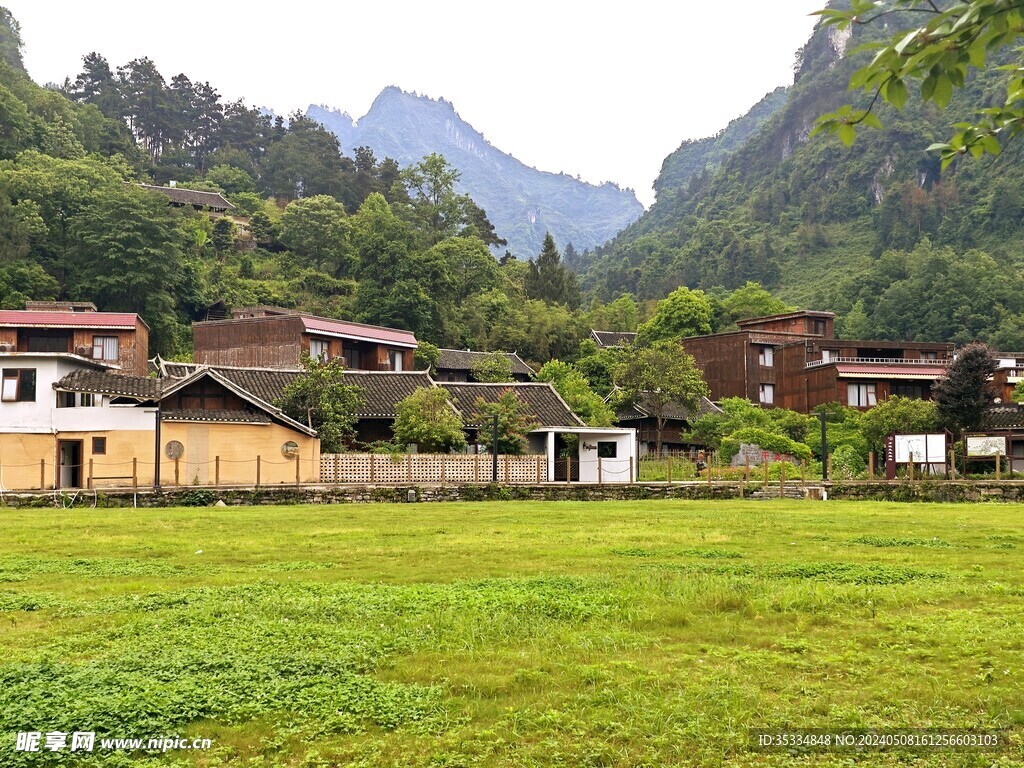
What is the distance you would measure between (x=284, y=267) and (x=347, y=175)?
91.7 feet

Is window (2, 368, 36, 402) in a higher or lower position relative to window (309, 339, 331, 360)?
lower

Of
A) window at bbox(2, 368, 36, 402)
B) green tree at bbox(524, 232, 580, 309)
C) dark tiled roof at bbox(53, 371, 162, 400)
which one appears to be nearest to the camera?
dark tiled roof at bbox(53, 371, 162, 400)

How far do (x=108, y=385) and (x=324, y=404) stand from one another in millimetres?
7813

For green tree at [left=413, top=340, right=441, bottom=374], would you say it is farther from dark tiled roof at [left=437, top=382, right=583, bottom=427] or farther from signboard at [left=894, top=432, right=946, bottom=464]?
signboard at [left=894, top=432, right=946, bottom=464]

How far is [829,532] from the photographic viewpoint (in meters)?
17.5

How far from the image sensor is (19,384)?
33031mm

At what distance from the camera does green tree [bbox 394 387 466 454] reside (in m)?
35.5

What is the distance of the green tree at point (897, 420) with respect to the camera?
44250 mm

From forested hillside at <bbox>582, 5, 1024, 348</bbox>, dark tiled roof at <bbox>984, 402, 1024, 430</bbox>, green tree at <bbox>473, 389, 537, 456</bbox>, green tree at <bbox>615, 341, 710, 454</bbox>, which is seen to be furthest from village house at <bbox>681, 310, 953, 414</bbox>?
green tree at <bbox>473, 389, 537, 456</bbox>

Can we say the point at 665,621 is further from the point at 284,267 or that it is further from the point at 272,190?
the point at 272,190

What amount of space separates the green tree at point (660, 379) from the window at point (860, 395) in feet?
40.8

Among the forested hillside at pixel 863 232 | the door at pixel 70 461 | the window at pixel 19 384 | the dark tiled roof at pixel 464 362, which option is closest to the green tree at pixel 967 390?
the dark tiled roof at pixel 464 362

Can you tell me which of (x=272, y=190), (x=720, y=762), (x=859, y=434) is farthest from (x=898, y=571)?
(x=272, y=190)

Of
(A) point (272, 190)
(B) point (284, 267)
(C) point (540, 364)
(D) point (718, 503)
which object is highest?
(A) point (272, 190)
